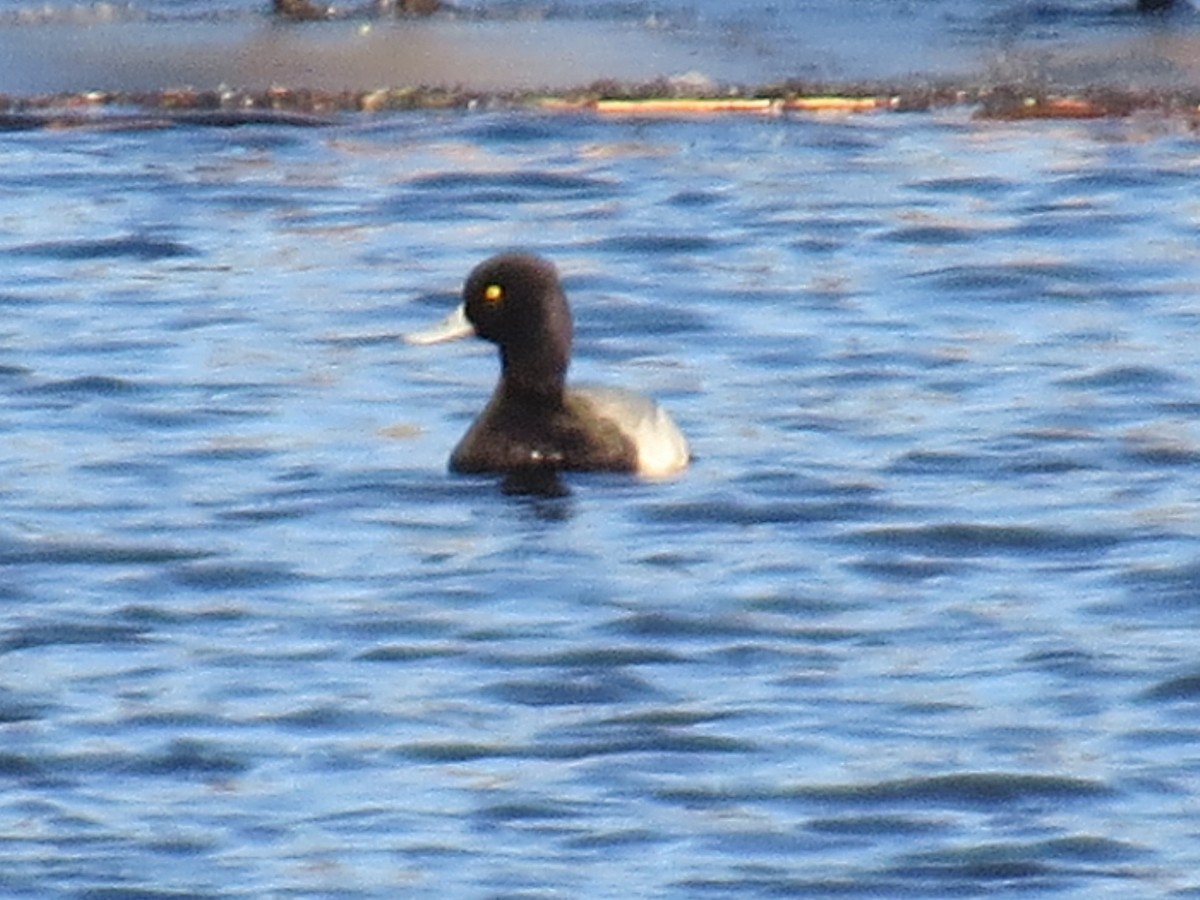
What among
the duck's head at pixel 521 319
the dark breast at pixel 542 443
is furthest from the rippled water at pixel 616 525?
the duck's head at pixel 521 319

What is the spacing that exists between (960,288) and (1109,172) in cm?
169

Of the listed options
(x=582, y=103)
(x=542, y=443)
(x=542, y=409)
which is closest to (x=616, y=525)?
(x=542, y=443)

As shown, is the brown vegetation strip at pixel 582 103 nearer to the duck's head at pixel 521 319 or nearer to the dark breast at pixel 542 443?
the duck's head at pixel 521 319

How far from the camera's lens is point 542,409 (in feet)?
34.9

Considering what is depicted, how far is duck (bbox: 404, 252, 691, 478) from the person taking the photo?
10.5 meters

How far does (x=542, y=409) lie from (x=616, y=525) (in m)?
0.72

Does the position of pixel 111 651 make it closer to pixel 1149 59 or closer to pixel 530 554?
pixel 530 554

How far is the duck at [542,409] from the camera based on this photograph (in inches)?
414

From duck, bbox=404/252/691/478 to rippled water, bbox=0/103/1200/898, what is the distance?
94 millimetres

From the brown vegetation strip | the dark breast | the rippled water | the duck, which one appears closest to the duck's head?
the duck

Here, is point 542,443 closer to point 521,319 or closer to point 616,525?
point 521,319

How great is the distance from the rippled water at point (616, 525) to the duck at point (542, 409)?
0.09 meters

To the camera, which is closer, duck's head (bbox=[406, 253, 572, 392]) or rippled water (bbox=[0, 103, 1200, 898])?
rippled water (bbox=[0, 103, 1200, 898])

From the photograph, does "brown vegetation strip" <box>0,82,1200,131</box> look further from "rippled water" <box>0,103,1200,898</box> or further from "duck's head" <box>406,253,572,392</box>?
"duck's head" <box>406,253,572,392</box>
